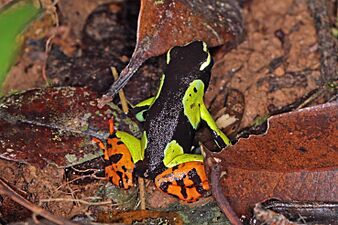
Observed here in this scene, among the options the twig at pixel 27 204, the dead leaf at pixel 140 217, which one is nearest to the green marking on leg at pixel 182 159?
the dead leaf at pixel 140 217

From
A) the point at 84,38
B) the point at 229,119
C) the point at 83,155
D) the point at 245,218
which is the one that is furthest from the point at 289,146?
the point at 84,38

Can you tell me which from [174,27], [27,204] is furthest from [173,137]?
[27,204]

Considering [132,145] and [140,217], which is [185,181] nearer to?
[140,217]

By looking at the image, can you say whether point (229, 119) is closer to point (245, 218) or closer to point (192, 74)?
point (192, 74)

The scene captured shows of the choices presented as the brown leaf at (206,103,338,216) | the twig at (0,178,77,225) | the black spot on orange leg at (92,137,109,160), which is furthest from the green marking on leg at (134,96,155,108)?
the twig at (0,178,77,225)

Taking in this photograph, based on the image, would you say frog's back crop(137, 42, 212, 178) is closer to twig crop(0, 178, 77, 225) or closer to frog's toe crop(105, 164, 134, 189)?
frog's toe crop(105, 164, 134, 189)

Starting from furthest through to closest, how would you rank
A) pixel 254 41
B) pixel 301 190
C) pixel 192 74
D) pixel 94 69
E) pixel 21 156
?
pixel 254 41, pixel 94 69, pixel 192 74, pixel 21 156, pixel 301 190
